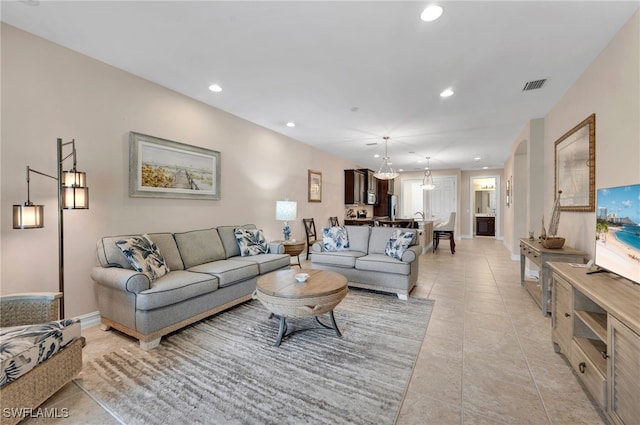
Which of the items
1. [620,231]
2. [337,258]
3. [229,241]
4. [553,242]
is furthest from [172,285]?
[553,242]

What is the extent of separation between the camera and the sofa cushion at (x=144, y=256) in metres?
2.46

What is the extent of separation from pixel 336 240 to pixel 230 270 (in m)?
1.85

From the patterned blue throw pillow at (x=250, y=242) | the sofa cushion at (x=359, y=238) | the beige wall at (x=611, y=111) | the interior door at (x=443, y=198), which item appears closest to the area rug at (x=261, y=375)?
the patterned blue throw pillow at (x=250, y=242)

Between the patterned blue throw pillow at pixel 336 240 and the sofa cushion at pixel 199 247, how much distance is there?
62.6 inches

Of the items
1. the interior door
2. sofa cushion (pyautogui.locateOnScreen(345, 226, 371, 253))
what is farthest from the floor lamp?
the interior door

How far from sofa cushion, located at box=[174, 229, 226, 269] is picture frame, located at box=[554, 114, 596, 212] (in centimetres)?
423

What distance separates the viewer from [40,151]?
2389 mm

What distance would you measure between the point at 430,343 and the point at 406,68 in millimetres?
2730

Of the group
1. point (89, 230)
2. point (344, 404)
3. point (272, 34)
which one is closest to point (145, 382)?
point (344, 404)

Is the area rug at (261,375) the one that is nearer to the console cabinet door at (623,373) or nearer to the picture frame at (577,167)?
the console cabinet door at (623,373)

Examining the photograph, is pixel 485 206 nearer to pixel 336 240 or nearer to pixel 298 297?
pixel 336 240

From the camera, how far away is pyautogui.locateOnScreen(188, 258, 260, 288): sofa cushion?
284cm

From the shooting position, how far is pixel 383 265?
352cm

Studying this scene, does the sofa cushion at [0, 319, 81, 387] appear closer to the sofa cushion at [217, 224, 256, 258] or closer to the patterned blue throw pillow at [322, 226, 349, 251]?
the sofa cushion at [217, 224, 256, 258]
